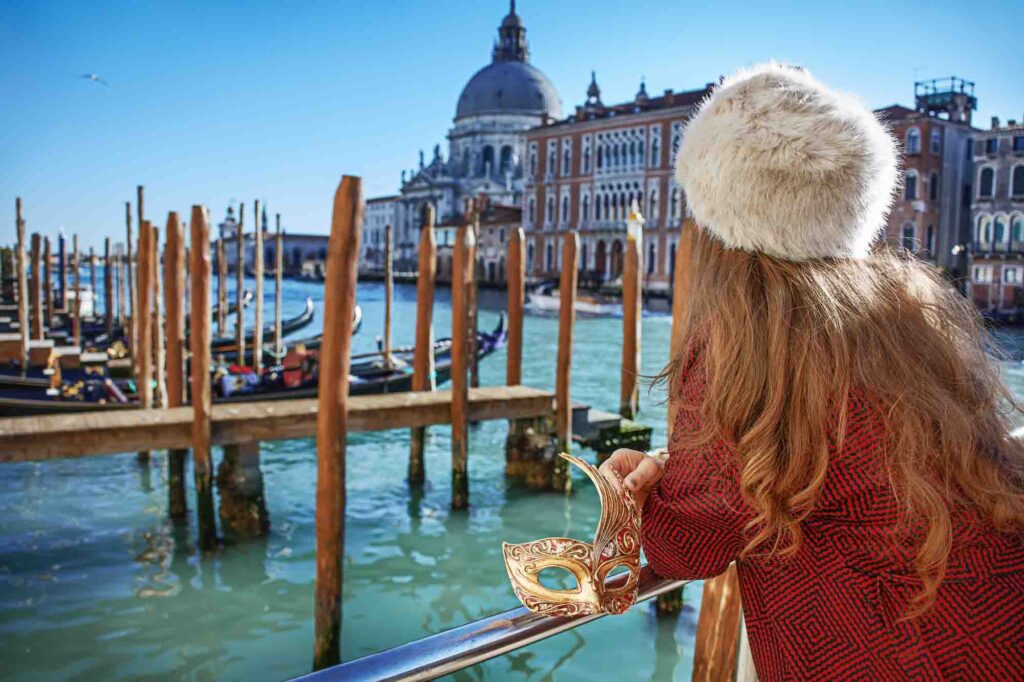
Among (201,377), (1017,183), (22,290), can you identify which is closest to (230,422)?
(201,377)

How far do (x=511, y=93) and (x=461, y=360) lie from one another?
1410 inches

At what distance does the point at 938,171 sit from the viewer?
17.8 metres

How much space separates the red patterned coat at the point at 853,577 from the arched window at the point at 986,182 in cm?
1947

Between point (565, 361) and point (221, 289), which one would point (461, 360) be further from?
point (221, 289)

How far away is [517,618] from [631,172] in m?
24.0

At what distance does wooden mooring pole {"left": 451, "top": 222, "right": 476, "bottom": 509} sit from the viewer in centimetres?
420

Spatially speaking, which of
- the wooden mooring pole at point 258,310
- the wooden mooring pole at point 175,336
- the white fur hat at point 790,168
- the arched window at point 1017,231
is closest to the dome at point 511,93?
the arched window at point 1017,231

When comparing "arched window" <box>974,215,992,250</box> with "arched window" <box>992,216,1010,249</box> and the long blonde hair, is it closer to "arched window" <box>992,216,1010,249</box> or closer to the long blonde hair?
"arched window" <box>992,216,1010,249</box>

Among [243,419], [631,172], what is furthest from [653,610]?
[631,172]

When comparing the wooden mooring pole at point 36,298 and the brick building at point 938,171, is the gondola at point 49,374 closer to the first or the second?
the wooden mooring pole at point 36,298

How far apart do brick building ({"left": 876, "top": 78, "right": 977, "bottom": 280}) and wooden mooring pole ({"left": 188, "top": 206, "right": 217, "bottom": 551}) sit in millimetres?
16029

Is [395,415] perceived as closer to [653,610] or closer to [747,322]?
[653,610]

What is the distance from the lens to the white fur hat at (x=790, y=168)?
2.25ft

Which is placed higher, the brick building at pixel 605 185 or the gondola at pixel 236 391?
the brick building at pixel 605 185
